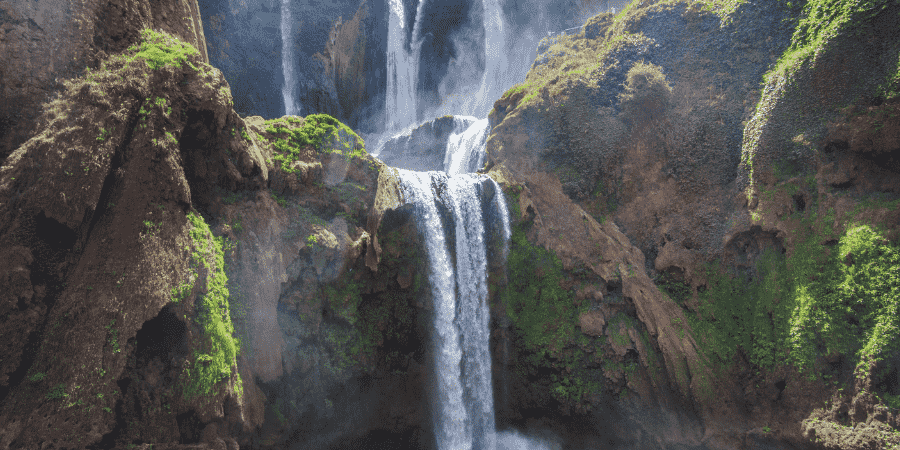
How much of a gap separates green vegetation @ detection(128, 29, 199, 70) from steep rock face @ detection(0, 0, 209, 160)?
0.65 feet

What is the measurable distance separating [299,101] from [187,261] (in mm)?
18439

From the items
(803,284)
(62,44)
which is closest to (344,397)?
(62,44)

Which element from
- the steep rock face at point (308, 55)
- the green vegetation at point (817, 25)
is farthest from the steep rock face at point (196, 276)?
the steep rock face at point (308, 55)

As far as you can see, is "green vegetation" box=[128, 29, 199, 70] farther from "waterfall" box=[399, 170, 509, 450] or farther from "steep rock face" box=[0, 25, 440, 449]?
"waterfall" box=[399, 170, 509, 450]

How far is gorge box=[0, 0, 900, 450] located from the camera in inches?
204

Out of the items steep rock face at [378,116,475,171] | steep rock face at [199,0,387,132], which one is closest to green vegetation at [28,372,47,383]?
steep rock face at [378,116,475,171]

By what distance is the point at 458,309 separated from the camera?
1103cm

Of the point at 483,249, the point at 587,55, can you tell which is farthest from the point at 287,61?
the point at 483,249

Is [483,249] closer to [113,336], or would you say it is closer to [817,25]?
[113,336]

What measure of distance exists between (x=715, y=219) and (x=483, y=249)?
6.50 m

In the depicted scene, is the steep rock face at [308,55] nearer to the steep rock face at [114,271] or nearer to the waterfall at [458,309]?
the waterfall at [458,309]

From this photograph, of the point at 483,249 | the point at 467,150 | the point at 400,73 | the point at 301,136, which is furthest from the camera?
the point at 400,73

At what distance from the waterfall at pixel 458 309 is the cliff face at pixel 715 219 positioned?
43.3 inches

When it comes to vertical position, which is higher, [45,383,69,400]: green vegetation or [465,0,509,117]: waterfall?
[465,0,509,117]: waterfall
